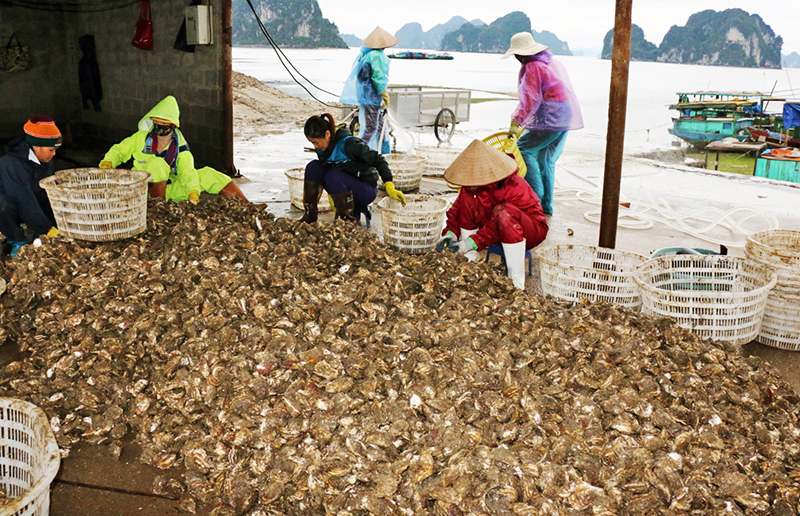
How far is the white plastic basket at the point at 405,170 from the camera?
21.1 ft

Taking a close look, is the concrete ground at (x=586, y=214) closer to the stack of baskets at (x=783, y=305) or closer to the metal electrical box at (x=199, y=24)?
the stack of baskets at (x=783, y=305)

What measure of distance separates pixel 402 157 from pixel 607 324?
412 centimetres

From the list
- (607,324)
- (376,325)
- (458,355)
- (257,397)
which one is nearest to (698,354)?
(607,324)

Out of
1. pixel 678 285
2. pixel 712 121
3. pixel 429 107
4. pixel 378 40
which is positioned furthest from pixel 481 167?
pixel 712 121

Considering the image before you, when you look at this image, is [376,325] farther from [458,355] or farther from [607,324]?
[607,324]

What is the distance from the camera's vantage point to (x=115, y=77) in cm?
858

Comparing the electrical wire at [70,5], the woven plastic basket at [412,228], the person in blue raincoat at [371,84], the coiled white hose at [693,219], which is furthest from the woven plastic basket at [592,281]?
the electrical wire at [70,5]

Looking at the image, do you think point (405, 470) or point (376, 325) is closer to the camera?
→ point (405, 470)

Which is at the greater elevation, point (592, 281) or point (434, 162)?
point (434, 162)

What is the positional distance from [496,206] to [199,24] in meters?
4.47

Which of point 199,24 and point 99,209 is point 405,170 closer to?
point 199,24

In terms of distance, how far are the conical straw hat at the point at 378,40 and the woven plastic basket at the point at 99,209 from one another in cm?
327

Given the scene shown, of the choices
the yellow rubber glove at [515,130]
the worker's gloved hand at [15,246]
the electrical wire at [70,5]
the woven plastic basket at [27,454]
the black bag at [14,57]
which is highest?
the electrical wire at [70,5]

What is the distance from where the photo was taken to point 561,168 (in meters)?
9.19
